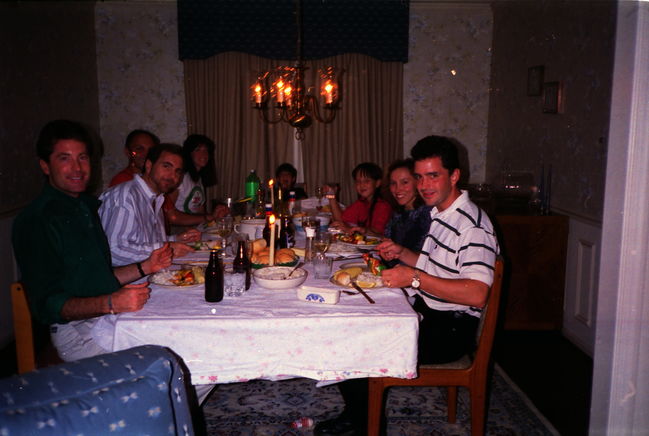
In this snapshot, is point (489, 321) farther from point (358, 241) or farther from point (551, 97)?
point (551, 97)

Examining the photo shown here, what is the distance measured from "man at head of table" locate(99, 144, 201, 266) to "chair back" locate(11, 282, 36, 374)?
21.9 inches

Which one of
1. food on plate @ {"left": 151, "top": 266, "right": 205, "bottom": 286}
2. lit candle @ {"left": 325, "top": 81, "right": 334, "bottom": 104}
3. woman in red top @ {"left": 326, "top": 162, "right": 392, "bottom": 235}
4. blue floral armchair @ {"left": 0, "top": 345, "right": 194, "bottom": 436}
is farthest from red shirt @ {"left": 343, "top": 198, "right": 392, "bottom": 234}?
blue floral armchair @ {"left": 0, "top": 345, "right": 194, "bottom": 436}

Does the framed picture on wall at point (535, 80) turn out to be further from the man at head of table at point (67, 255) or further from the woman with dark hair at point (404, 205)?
the man at head of table at point (67, 255)

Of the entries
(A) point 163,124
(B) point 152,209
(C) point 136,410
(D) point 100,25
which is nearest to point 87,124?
(A) point 163,124

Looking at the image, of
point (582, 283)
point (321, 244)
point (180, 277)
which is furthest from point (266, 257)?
point (582, 283)

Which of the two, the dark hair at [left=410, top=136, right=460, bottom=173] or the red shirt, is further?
the red shirt

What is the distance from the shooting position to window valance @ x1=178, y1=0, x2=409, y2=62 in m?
5.59

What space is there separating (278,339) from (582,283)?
9.42 ft

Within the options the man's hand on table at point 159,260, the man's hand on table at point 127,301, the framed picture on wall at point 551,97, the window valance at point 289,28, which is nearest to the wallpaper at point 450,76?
the window valance at point 289,28

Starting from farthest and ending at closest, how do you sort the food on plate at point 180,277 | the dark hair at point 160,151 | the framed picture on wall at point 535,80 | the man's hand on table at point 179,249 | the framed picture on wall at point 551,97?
the framed picture on wall at point 535,80, the framed picture on wall at point 551,97, the dark hair at point 160,151, the man's hand on table at point 179,249, the food on plate at point 180,277

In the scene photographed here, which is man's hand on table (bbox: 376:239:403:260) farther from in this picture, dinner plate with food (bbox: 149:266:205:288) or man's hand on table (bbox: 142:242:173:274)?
man's hand on table (bbox: 142:242:173:274)

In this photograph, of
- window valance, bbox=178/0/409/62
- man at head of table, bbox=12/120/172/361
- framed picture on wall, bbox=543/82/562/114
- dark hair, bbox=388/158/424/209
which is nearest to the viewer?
man at head of table, bbox=12/120/172/361

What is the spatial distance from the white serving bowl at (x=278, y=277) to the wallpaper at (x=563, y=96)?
2465 mm

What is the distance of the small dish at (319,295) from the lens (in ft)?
6.01
